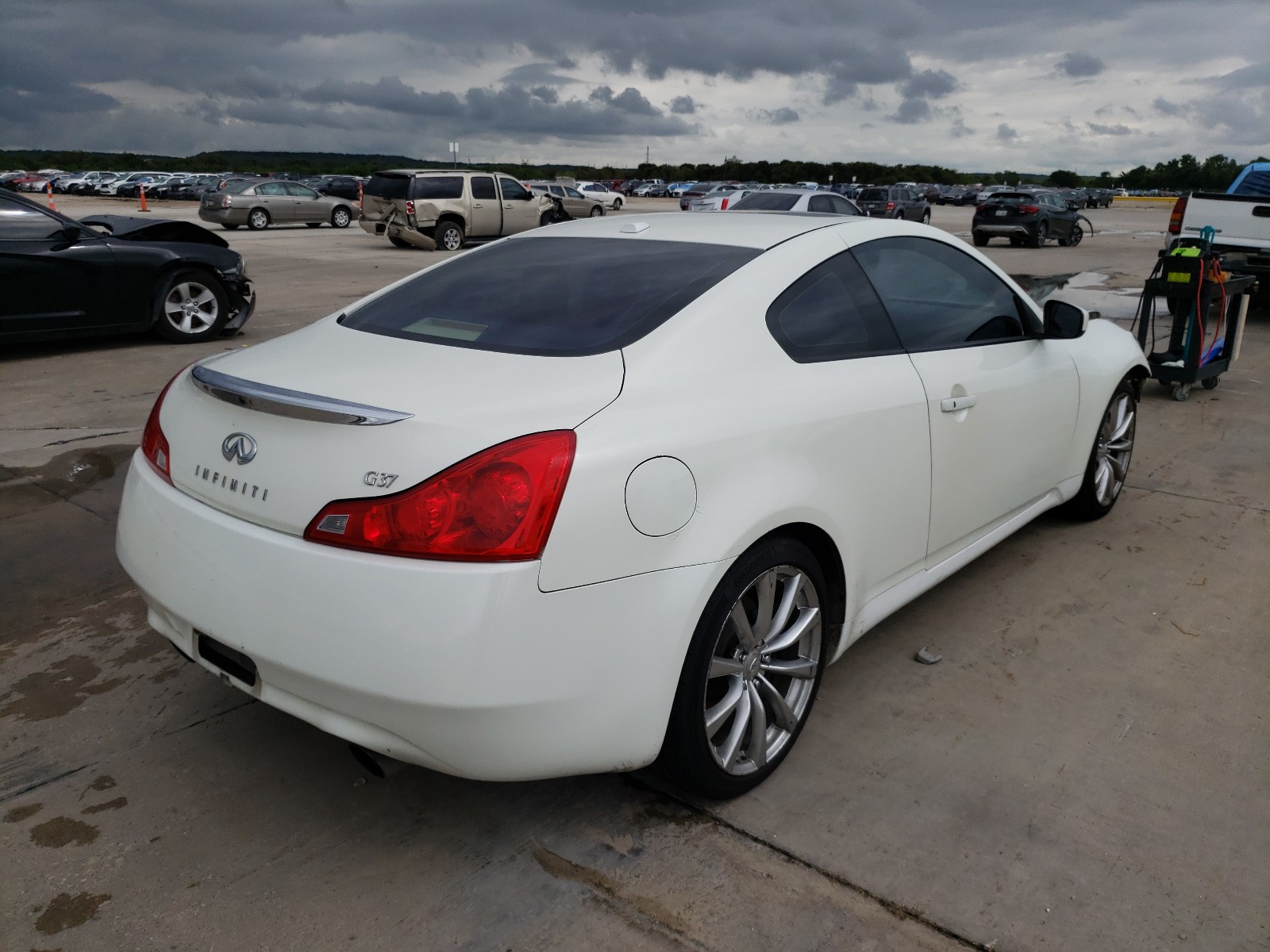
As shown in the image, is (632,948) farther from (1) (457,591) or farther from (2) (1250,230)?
(2) (1250,230)

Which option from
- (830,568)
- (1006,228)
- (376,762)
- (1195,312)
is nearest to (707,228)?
(830,568)

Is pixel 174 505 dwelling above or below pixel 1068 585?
above

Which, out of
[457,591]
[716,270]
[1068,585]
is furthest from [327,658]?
[1068,585]

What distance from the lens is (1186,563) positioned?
430 centimetres

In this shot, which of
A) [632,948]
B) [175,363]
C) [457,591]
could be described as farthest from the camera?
[175,363]

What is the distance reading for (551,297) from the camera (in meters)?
2.85

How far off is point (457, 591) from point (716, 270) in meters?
1.30

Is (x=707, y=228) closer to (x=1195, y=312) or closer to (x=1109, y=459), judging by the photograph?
(x=1109, y=459)

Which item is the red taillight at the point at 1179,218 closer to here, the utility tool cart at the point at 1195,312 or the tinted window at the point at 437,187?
the utility tool cart at the point at 1195,312

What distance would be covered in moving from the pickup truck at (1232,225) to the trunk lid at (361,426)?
10372 mm

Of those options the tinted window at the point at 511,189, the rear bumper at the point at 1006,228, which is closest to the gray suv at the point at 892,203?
the rear bumper at the point at 1006,228

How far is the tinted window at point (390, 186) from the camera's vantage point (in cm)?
2095

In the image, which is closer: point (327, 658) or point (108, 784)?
point (327, 658)

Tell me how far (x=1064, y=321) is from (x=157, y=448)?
3254mm
